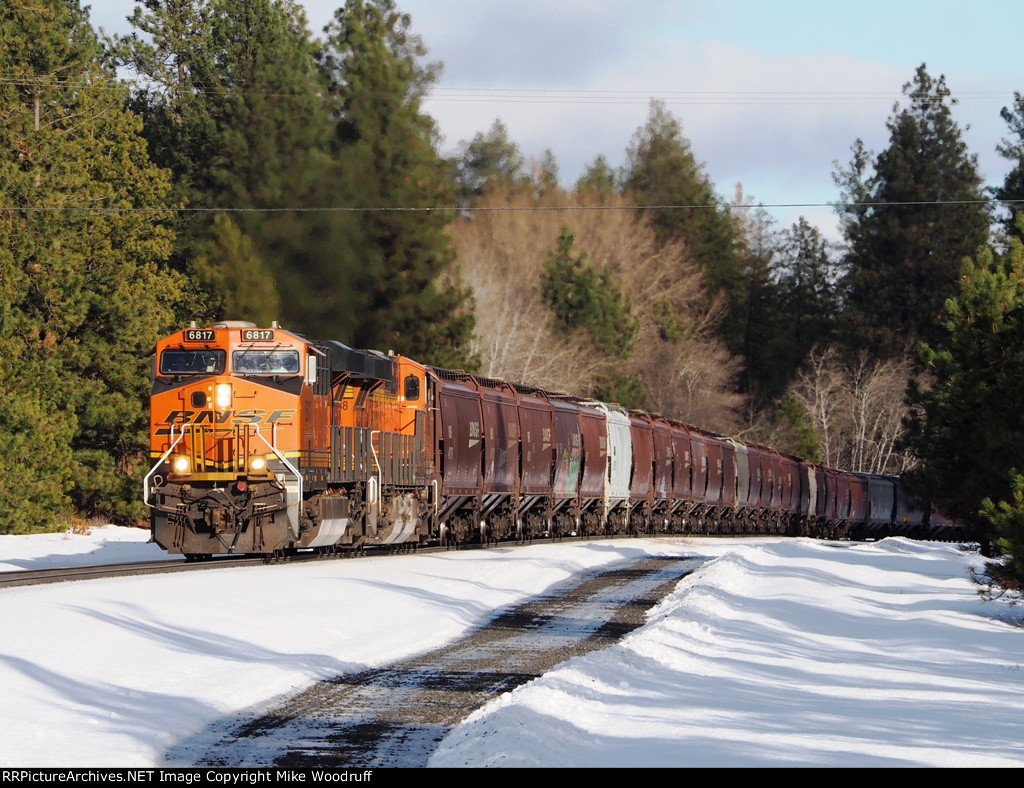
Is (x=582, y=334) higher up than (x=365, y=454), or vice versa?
(x=582, y=334)

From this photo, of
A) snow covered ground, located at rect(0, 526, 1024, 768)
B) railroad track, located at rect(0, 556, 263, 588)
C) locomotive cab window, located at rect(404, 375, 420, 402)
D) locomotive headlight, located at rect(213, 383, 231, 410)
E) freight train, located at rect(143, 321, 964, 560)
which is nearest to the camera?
snow covered ground, located at rect(0, 526, 1024, 768)

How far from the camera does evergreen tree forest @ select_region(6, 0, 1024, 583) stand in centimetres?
3772

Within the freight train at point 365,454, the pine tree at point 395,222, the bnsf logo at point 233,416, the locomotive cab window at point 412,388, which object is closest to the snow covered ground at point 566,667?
the freight train at point 365,454

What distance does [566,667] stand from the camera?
39.6 ft

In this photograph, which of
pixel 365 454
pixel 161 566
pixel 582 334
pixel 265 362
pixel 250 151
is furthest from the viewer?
pixel 582 334

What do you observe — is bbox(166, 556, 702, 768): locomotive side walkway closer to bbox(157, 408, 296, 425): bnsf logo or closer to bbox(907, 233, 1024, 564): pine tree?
bbox(157, 408, 296, 425): bnsf logo

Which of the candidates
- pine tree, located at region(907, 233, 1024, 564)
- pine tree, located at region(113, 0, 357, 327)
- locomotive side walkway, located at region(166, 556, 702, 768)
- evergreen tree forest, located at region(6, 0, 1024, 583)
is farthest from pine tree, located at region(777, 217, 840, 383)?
locomotive side walkway, located at region(166, 556, 702, 768)

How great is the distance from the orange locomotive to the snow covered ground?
3.89ft

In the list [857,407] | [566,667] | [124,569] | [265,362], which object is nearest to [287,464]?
[265,362]

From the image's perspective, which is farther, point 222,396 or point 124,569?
point 222,396

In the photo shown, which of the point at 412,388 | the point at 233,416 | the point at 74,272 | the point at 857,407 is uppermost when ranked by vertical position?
the point at 74,272

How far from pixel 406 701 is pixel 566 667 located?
4.74 ft

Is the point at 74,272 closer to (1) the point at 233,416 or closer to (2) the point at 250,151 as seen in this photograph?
(2) the point at 250,151

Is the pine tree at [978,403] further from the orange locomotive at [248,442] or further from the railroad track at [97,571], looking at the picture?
the railroad track at [97,571]
